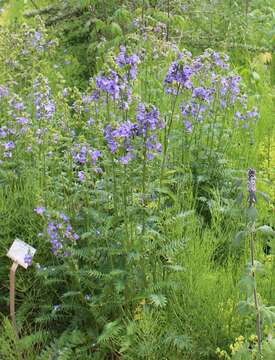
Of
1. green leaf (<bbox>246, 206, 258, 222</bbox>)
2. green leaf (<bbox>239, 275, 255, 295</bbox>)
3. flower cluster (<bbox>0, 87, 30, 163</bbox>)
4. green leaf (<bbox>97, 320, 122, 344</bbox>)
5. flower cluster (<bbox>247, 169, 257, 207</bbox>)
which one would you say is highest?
flower cluster (<bbox>0, 87, 30, 163</bbox>)

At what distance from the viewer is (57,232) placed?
256cm

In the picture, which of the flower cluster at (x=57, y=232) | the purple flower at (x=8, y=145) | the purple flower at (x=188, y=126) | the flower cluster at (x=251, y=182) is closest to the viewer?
the flower cluster at (x=251, y=182)

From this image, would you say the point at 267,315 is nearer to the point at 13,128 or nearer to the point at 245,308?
the point at 245,308

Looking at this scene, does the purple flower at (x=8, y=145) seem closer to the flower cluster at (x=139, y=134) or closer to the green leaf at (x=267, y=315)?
the flower cluster at (x=139, y=134)

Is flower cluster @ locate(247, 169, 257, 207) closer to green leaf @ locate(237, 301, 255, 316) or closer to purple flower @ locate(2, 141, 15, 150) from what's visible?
green leaf @ locate(237, 301, 255, 316)

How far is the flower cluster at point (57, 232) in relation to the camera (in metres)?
2.52

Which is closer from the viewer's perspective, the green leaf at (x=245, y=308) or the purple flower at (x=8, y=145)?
the green leaf at (x=245, y=308)

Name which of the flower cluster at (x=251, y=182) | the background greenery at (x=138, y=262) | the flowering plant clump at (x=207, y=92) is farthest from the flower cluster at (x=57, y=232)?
the flowering plant clump at (x=207, y=92)

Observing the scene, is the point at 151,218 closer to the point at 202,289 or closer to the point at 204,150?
the point at 202,289

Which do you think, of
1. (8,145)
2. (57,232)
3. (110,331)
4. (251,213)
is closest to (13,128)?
(8,145)

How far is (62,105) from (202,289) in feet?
4.17

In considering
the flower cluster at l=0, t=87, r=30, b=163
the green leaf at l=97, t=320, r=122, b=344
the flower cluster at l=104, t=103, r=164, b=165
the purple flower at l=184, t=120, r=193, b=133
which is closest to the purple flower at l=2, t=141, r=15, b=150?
the flower cluster at l=0, t=87, r=30, b=163

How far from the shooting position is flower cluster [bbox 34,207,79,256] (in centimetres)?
252

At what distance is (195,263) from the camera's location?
8.33 ft
